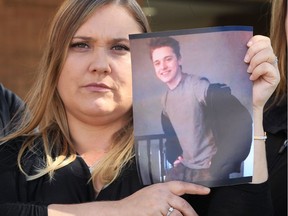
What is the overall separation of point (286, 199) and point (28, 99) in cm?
87

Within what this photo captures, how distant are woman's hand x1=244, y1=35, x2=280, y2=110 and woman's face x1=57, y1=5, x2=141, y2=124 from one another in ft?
1.13

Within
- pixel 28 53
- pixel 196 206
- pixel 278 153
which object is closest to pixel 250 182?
pixel 196 206

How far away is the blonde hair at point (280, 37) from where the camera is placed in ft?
6.42

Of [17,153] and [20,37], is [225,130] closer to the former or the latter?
[17,153]

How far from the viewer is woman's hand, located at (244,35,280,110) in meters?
1.51

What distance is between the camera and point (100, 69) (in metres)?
1.62

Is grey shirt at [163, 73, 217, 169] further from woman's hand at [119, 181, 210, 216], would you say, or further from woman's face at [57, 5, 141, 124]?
woman's face at [57, 5, 141, 124]

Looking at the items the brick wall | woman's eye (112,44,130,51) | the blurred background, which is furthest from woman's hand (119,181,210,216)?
the brick wall

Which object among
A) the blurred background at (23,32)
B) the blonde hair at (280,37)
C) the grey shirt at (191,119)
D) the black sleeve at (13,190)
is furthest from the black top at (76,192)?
the blurred background at (23,32)

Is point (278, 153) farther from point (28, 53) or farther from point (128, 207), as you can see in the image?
point (28, 53)

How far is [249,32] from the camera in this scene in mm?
1502

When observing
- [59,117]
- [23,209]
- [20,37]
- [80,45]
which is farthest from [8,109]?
[20,37]

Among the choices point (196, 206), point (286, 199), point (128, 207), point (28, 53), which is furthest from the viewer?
point (28, 53)

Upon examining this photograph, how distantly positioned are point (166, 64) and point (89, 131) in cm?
38
